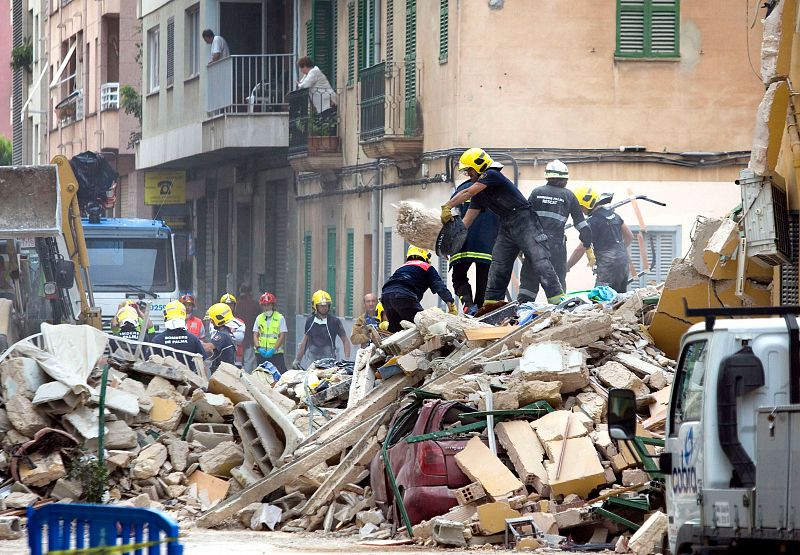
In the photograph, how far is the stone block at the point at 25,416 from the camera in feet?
46.4

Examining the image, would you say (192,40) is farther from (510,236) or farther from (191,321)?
(510,236)

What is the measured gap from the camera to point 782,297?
13969 millimetres

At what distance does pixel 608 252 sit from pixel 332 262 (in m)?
12.1

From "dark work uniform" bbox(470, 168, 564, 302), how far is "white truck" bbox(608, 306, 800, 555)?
8.20 meters

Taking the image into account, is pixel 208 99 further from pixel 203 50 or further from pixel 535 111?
pixel 535 111

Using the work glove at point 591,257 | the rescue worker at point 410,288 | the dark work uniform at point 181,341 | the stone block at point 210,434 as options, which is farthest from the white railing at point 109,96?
the stone block at point 210,434

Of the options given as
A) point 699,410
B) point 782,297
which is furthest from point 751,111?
point 699,410

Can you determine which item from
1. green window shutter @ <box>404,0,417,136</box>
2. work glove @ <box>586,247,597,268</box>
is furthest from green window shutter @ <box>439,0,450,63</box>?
work glove @ <box>586,247,597,268</box>

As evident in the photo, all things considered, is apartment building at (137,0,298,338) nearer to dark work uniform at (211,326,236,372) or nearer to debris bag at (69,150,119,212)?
debris bag at (69,150,119,212)

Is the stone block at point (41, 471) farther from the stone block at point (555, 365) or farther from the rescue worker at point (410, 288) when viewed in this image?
the stone block at point (555, 365)

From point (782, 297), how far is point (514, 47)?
11.0m

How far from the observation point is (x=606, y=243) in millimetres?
20531

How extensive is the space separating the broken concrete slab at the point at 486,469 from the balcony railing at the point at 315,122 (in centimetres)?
1907

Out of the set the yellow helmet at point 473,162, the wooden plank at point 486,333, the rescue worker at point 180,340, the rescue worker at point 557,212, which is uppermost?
the yellow helmet at point 473,162
